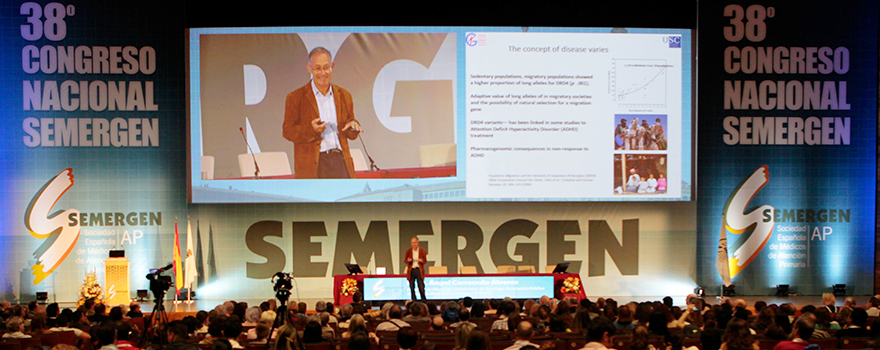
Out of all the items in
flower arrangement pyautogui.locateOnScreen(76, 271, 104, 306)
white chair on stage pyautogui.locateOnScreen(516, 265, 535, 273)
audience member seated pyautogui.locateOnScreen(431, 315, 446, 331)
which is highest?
audience member seated pyautogui.locateOnScreen(431, 315, 446, 331)

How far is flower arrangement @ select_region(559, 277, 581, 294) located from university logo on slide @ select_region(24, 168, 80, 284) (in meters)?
8.13

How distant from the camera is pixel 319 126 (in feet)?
37.5

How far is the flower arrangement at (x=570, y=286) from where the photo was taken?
10273mm

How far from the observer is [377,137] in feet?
37.7

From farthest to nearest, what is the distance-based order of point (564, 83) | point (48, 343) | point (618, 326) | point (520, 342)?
Result: point (564, 83) → point (618, 326) → point (48, 343) → point (520, 342)

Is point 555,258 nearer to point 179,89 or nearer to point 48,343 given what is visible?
point 179,89

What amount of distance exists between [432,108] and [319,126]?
1907 mm

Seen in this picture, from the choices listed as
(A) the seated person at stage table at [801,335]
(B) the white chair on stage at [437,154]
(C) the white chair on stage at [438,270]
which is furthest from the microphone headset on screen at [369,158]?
(A) the seated person at stage table at [801,335]

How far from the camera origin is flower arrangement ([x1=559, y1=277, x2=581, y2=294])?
1027 centimetres

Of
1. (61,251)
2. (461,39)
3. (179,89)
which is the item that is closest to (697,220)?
(461,39)

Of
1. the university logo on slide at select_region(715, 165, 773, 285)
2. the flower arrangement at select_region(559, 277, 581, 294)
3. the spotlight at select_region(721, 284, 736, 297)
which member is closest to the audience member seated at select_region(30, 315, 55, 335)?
the flower arrangement at select_region(559, 277, 581, 294)

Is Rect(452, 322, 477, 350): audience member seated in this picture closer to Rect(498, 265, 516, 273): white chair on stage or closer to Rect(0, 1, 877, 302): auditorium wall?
Rect(498, 265, 516, 273): white chair on stage

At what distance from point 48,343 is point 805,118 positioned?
11.9m

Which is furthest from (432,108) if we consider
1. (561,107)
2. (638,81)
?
(638,81)
